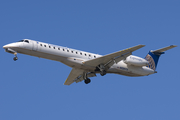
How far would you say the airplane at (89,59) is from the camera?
2436 cm

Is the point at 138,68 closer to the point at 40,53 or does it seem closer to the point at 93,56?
the point at 93,56

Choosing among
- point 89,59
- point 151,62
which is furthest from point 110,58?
point 151,62

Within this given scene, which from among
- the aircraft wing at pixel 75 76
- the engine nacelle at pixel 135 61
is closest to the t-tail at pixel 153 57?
the engine nacelle at pixel 135 61

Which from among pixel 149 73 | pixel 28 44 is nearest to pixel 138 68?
pixel 149 73

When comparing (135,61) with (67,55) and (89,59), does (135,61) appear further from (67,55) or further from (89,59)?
(67,55)

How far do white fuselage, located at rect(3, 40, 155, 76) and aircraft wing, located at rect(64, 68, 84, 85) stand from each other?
5.32ft

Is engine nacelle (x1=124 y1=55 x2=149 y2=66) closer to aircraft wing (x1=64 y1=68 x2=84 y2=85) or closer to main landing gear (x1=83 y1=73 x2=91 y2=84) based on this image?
main landing gear (x1=83 y1=73 x2=91 y2=84)

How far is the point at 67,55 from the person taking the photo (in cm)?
2509

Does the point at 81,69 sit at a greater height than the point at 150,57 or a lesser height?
lesser

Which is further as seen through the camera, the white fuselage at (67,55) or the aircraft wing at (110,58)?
the aircraft wing at (110,58)

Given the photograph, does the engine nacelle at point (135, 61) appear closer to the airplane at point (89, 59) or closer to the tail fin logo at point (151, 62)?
the airplane at point (89, 59)

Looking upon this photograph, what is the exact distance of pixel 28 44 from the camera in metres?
24.4

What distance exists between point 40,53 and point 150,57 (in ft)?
35.5

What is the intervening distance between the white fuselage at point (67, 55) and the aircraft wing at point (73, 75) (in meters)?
1.62
